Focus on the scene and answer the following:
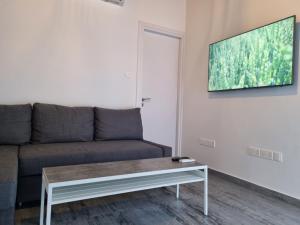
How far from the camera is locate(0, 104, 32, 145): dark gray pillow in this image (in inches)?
90.1

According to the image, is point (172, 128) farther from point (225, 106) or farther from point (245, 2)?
point (245, 2)

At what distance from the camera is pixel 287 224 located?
6.06ft

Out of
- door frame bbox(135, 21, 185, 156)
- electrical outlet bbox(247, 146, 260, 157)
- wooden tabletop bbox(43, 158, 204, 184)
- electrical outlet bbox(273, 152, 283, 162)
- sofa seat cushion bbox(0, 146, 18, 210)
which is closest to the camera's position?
sofa seat cushion bbox(0, 146, 18, 210)

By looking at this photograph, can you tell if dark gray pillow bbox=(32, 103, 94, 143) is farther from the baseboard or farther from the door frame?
the baseboard

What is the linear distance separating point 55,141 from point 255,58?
2385mm

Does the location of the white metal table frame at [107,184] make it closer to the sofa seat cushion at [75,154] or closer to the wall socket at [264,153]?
the sofa seat cushion at [75,154]

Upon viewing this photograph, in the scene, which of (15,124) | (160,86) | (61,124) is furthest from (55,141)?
(160,86)

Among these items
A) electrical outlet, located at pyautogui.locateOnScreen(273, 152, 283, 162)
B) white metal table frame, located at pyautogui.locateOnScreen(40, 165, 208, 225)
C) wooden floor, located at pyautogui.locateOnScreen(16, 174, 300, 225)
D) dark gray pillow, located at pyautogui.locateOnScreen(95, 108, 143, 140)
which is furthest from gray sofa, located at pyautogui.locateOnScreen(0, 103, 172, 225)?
electrical outlet, located at pyautogui.locateOnScreen(273, 152, 283, 162)

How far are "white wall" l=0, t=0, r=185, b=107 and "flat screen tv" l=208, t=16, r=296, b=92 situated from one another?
3.77 feet

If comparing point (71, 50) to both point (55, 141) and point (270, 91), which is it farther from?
point (270, 91)

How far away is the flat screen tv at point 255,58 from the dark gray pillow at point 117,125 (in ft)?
3.90

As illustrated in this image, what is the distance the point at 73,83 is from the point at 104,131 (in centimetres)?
76

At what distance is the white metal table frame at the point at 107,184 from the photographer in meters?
1.44

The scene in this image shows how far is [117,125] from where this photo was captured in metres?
2.87
